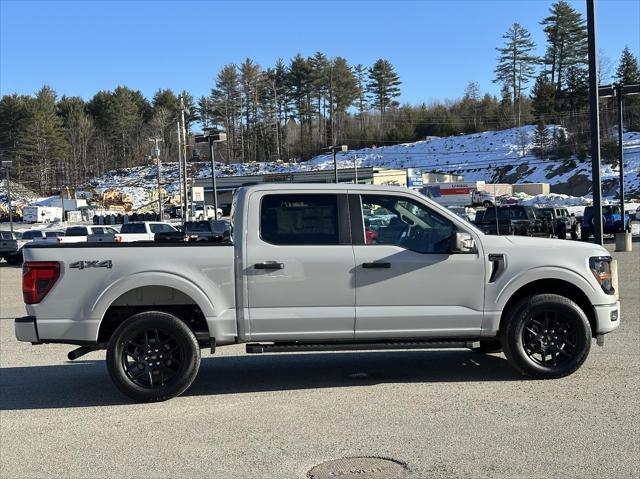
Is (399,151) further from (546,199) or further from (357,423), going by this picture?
(357,423)

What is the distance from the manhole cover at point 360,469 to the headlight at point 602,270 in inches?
131

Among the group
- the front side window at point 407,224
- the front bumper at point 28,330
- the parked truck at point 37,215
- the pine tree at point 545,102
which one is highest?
the pine tree at point 545,102

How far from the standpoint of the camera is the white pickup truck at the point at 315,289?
6.19 meters

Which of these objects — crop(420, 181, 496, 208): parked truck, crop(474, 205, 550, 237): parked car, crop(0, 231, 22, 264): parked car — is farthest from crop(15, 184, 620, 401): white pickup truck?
crop(420, 181, 496, 208): parked truck

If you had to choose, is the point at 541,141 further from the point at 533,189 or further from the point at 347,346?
the point at 347,346

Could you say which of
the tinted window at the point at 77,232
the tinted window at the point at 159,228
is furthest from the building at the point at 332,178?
the tinted window at the point at 77,232

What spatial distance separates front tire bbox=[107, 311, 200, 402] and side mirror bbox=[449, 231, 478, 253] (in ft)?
8.70

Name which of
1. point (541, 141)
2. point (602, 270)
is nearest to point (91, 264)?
point (602, 270)

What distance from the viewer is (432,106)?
139750mm

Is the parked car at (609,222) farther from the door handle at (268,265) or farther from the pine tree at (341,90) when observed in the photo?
the pine tree at (341,90)

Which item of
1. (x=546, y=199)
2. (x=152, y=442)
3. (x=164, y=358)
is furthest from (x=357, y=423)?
(x=546, y=199)

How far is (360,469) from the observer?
448 centimetres

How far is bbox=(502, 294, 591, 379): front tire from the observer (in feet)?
21.4

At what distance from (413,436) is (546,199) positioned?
68261mm
